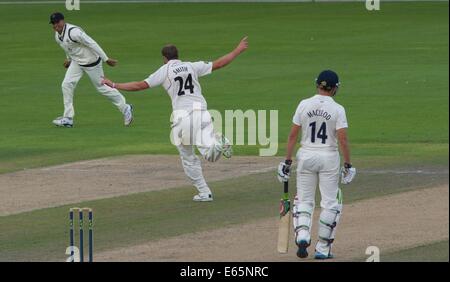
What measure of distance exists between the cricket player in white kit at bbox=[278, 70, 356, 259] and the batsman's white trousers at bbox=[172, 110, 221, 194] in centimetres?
372

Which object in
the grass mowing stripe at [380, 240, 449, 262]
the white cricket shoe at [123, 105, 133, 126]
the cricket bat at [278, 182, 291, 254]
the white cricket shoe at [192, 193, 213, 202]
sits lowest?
the grass mowing stripe at [380, 240, 449, 262]

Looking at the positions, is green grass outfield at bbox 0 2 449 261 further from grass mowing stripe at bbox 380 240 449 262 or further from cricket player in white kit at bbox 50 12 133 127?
grass mowing stripe at bbox 380 240 449 262

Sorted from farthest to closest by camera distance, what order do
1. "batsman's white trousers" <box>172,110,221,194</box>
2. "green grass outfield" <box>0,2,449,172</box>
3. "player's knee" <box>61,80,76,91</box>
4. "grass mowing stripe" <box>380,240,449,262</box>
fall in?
"player's knee" <box>61,80,76,91</box>, "green grass outfield" <box>0,2,449,172</box>, "batsman's white trousers" <box>172,110,221,194</box>, "grass mowing stripe" <box>380,240,449,262</box>

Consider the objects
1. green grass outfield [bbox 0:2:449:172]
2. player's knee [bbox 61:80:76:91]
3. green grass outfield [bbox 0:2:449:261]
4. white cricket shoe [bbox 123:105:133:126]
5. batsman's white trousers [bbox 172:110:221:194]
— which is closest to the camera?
green grass outfield [bbox 0:2:449:261]

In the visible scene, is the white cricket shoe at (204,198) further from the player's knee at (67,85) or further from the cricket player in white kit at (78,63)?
the player's knee at (67,85)

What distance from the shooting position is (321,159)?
14.9 metres

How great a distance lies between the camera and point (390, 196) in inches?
725

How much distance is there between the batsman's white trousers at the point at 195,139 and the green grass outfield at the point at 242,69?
4252mm

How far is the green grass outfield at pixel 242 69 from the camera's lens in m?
24.6

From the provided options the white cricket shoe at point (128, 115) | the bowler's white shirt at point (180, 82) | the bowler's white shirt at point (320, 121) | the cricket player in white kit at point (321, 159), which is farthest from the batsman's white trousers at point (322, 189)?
the white cricket shoe at point (128, 115)

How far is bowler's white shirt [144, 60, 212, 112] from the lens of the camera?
1858 centimetres

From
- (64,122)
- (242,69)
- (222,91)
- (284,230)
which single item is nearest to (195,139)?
(284,230)

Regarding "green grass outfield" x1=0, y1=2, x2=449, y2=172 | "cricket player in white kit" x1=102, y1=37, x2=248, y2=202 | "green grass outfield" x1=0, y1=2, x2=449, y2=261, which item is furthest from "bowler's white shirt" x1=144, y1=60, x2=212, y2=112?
"green grass outfield" x1=0, y1=2, x2=449, y2=172

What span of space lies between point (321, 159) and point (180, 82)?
4.24 meters
